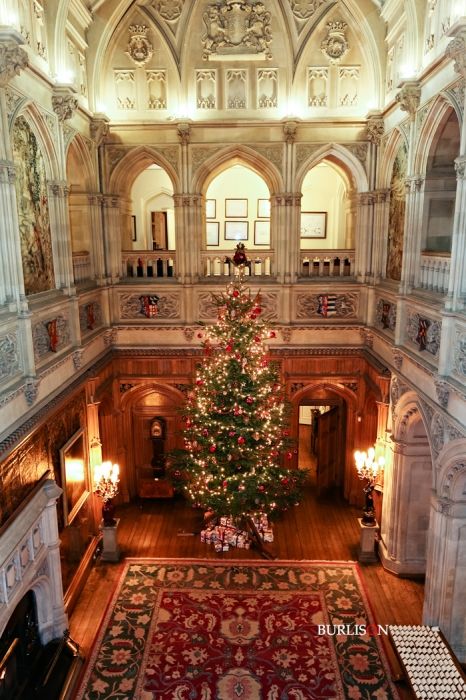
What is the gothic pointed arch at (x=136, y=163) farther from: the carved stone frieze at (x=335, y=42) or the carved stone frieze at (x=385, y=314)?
the carved stone frieze at (x=385, y=314)

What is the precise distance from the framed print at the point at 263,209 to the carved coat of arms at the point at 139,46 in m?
6.19

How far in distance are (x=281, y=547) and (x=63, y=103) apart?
9354mm

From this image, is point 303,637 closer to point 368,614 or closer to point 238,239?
point 368,614

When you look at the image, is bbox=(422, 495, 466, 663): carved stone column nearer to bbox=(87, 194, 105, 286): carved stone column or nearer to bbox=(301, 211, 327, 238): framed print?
bbox=(87, 194, 105, 286): carved stone column

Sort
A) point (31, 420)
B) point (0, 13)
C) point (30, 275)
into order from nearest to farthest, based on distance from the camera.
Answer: point (0, 13), point (31, 420), point (30, 275)

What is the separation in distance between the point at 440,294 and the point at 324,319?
→ 428 cm

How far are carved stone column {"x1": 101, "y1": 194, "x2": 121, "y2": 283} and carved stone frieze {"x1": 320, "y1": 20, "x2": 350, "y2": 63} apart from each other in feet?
18.0

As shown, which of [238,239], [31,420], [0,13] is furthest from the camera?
[238,239]

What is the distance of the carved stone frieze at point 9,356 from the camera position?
6.98m

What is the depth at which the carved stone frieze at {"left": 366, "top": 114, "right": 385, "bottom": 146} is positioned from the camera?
37.2 ft

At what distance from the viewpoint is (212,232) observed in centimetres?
1738

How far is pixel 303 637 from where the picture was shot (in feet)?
29.4

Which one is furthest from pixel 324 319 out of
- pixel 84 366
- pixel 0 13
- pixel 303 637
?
pixel 0 13

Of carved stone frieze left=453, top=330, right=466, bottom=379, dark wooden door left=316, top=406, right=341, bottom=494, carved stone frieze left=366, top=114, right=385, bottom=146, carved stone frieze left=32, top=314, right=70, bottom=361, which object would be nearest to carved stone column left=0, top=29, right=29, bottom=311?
carved stone frieze left=32, top=314, right=70, bottom=361
